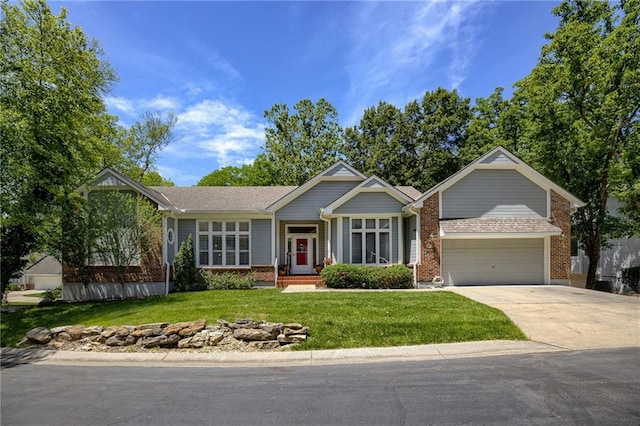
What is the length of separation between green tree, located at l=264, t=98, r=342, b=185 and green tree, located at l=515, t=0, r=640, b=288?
20536 mm

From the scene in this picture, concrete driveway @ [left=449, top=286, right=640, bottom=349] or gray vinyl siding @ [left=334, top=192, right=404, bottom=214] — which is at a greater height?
gray vinyl siding @ [left=334, top=192, right=404, bottom=214]

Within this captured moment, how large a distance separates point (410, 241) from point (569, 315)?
7.62 m

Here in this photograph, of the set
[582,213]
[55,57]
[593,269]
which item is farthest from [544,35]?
[55,57]

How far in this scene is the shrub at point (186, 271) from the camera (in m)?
16.5

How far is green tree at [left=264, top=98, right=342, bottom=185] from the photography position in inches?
1470

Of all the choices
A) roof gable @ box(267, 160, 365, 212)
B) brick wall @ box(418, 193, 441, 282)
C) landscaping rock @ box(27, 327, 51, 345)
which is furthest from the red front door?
landscaping rock @ box(27, 327, 51, 345)

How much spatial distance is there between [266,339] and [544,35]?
70.5 feet

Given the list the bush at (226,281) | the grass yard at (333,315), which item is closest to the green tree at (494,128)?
the grass yard at (333,315)

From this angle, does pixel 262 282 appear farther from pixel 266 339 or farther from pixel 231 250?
pixel 266 339

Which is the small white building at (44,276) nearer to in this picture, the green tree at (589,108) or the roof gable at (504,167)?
the roof gable at (504,167)

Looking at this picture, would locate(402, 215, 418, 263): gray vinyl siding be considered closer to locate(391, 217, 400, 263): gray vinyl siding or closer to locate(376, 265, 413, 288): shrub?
locate(391, 217, 400, 263): gray vinyl siding

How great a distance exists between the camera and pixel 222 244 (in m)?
17.9

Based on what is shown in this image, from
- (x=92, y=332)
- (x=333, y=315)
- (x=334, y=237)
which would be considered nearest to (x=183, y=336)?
(x=92, y=332)

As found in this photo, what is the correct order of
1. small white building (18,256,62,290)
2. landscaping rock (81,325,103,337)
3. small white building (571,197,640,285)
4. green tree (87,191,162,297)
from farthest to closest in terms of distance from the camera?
small white building (18,256,62,290) < small white building (571,197,640,285) < green tree (87,191,162,297) < landscaping rock (81,325,103,337)
